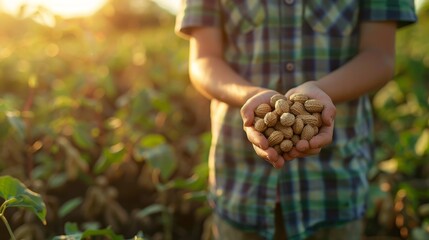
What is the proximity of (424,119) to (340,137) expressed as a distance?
1165 millimetres

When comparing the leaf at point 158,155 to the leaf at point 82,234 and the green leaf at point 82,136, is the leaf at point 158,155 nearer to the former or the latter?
the green leaf at point 82,136

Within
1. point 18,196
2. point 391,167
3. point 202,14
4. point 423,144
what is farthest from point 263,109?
point 391,167

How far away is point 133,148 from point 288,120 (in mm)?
1542

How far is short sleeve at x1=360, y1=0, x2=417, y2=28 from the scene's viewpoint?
1.50 metres

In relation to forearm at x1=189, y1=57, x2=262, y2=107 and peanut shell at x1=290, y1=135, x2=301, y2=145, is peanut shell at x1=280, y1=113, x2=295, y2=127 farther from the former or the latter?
forearm at x1=189, y1=57, x2=262, y2=107

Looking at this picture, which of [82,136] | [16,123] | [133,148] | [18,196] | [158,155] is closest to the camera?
[18,196]

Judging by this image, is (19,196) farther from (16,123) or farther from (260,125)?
(260,125)

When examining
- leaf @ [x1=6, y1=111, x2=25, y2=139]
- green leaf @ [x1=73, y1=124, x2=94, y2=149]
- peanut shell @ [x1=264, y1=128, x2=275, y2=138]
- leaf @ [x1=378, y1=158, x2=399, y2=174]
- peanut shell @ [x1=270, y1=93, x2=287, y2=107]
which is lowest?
leaf @ [x1=378, y1=158, x2=399, y2=174]

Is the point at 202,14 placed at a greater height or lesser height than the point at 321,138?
greater

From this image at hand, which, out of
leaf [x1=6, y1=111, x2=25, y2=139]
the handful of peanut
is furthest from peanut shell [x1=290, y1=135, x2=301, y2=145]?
leaf [x1=6, y1=111, x2=25, y2=139]

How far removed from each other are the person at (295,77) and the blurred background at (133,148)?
45 cm

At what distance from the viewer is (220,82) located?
4.82 ft

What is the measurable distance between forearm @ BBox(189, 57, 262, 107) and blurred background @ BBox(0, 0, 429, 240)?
49cm

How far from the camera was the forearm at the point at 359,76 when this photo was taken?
1.41 meters
